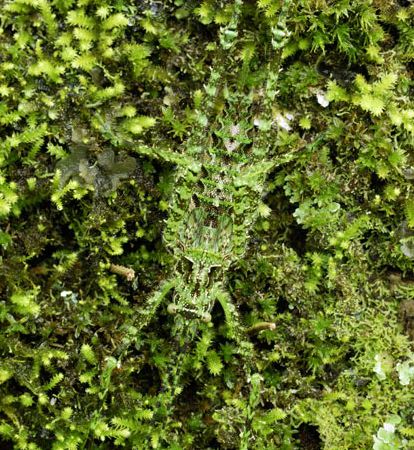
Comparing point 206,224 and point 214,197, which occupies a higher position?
point 214,197

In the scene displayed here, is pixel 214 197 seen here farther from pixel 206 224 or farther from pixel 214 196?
pixel 206 224

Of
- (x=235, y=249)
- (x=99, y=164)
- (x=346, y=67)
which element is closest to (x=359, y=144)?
(x=346, y=67)

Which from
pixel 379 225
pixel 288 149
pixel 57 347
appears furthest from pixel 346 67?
pixel 57 347

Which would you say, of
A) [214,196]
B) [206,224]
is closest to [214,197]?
[214,196]

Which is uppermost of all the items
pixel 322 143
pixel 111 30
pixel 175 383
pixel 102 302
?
pixel 111 30

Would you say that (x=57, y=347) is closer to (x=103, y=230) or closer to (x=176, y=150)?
(x=103, y=230)

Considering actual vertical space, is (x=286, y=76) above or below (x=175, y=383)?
above
